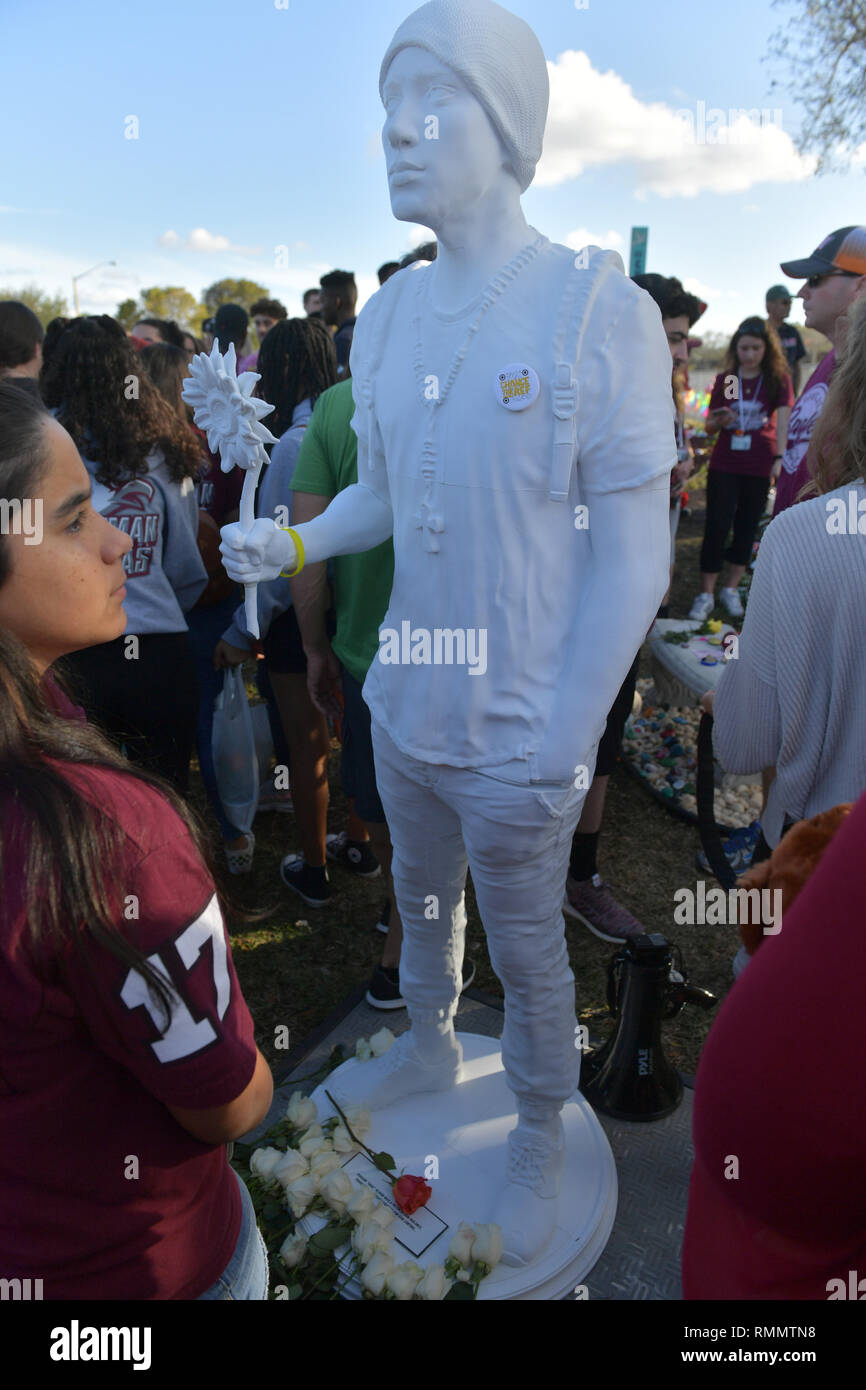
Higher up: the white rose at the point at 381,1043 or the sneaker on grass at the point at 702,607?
the sneaker on grass at the point at 702,607

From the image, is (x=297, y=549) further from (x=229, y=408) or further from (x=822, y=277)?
(x=822, y=277)

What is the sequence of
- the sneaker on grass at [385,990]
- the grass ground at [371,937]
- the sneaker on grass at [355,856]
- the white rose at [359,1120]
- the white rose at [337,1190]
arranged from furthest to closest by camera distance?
the sneaker on grass at [355,856] < the grass ground at [371,937] < the sneaker on grass at [385,990] < the white rose at [359,1120] < the white rose at [337,1190]

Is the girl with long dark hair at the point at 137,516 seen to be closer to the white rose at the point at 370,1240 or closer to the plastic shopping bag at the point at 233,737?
the plastic shopping bag at the point at 233,737

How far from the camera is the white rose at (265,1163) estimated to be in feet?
6.63

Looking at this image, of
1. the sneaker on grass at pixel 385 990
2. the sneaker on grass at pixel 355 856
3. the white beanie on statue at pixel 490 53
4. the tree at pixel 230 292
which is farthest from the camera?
the tree at pixel 230 292

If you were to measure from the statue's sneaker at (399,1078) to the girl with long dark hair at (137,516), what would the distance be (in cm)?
112

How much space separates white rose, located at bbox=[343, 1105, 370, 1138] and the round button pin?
169cm

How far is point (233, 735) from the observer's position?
3.21 metres

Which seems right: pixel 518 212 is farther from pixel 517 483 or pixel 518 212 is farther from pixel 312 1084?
pixel 312 1084

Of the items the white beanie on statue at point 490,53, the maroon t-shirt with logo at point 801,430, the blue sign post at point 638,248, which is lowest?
the maroon t-shirt with logo at point 801,430

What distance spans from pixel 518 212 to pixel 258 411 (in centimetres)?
61

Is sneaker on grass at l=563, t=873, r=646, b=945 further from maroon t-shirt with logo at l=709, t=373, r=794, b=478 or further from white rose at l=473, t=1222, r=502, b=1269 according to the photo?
maroon t-shirt with logo at l=709, t=373, r=794, b=478

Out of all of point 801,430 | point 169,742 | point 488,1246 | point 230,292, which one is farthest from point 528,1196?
point 230,292

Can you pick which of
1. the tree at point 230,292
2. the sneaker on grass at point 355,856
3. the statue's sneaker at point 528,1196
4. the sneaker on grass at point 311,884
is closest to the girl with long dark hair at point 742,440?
the sneaker on grass at point 355,856
